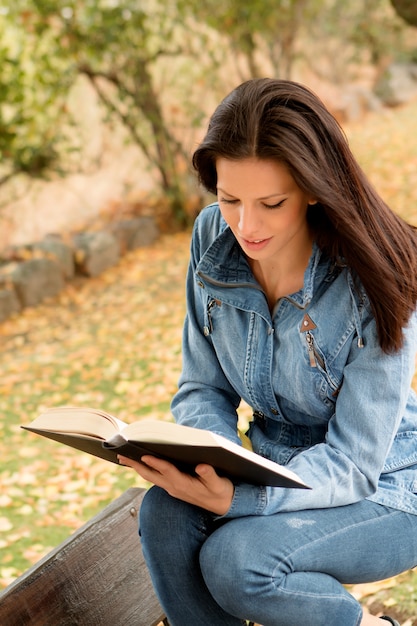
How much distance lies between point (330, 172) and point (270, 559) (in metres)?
0.82

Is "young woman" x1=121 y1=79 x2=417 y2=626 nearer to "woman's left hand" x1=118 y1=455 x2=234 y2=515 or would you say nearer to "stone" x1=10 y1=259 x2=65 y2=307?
"woman's left hand" x1=118 y1=455 x2=234 y2=515

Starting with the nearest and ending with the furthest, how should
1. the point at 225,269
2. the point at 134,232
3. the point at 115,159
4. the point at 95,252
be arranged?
the point at 225,269 → the point at 95,252 → the point at 134,232 → the point at 115,159

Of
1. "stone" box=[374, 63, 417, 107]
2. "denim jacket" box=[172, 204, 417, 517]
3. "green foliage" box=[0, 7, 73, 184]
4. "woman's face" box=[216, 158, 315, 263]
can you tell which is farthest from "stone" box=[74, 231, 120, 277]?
"stone" box=[374, 63, 417, 107]

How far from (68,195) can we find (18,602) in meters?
6.26

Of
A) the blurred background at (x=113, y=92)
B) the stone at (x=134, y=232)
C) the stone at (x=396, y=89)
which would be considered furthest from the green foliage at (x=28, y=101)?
the stone at (x=396, y=89)

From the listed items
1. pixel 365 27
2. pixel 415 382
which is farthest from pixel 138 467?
pixel 365 27

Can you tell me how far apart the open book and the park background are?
2.57m

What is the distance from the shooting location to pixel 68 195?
788 cm

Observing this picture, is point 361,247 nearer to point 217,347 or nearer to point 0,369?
point 217,347

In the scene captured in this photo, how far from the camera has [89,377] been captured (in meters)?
5.04

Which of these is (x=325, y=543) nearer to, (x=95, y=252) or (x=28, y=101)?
(x=95, y=252)

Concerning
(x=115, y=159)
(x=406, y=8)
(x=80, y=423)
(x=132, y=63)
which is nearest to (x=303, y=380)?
(x=80, y=423)

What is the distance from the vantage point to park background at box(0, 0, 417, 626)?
5.18 meters

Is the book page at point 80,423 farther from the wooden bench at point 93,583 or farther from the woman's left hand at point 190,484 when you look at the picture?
the wooden bench at point 93,583
